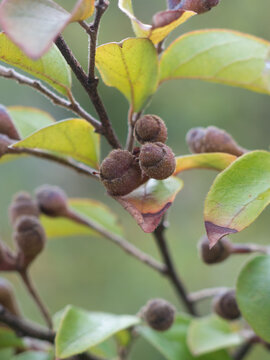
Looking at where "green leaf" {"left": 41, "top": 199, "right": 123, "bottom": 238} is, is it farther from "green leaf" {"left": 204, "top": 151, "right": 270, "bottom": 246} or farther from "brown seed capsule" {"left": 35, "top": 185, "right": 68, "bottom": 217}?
"green leaf" {"left": 204, "top": 151, "right": 270, "bottom": 246}

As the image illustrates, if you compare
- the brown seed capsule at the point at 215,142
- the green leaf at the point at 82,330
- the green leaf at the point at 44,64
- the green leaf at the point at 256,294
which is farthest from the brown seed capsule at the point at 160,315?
the green leaf at the point at 44,64

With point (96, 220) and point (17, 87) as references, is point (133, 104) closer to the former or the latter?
point (96, 220)

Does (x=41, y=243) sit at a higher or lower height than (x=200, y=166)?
lower

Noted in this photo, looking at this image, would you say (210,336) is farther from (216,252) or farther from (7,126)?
(7,126)

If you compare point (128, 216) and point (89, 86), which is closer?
point (89, 86)

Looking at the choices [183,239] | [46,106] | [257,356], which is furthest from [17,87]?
[257,356]

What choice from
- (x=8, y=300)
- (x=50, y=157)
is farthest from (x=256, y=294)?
(x=8, y=300)

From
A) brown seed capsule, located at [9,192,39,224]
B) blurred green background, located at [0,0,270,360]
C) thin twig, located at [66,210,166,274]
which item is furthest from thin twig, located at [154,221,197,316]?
blurred green background, located at [0,0,270,360]
